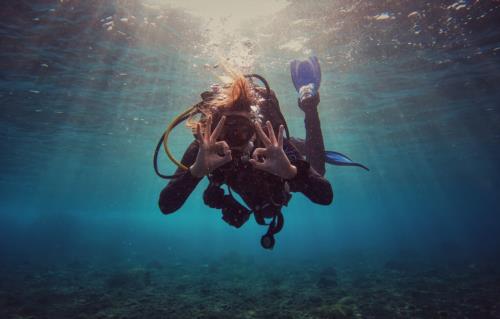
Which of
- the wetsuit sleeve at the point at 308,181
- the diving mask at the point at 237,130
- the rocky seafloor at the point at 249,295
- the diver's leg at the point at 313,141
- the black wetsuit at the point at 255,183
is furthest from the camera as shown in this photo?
the rocky seafloor at the point at 249,295

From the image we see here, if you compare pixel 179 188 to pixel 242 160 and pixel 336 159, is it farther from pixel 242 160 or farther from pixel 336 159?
pixel 336 159

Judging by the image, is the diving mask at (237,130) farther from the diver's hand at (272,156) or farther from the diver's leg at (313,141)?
the diver's leg at (313,141)

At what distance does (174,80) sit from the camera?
15.8 m

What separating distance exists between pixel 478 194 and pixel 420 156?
55196mm

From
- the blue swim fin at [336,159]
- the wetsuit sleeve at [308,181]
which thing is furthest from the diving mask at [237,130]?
the blue swim fin at [336,159]

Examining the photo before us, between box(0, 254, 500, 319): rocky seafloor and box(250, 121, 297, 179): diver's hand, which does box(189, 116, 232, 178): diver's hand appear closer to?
box(250, 121, 297, 179): diver's hand

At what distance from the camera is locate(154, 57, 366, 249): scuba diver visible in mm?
2926

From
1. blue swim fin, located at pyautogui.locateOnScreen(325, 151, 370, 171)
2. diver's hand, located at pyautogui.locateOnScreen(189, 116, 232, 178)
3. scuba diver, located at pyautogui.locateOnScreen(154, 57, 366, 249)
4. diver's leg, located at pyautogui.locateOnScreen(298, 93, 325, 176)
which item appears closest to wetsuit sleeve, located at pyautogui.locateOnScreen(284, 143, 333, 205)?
scuba diver, located at pyautogui.locateOnScreen(154, 57, 366, 249)

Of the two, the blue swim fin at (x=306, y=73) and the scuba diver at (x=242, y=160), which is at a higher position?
the blue swim fin at (x=306, y=73)

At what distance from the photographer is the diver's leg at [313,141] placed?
17.8 ft

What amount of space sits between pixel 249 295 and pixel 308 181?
11800mm

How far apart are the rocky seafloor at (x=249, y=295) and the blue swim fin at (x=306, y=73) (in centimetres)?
793

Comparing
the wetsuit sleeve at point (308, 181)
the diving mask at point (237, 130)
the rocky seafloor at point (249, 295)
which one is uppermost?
the diving mask at point (237, 130)

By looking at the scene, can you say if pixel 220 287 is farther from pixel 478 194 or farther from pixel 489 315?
pixel 478 194
